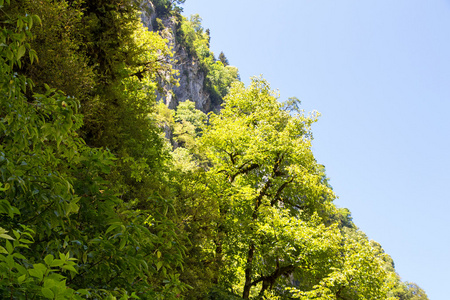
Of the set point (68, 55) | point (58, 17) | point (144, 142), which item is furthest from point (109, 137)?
point (58, 17)

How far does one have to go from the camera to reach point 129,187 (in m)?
8.27

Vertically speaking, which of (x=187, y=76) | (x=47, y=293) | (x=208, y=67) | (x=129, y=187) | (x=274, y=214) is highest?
(x=208, y=67)

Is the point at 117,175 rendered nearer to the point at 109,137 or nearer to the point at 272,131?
the point at 109,137

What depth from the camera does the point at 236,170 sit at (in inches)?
559

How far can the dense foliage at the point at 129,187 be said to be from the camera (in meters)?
2.54

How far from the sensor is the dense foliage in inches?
100.0

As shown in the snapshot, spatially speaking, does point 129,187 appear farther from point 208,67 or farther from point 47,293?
point 208,67

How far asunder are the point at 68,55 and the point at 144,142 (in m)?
3.63

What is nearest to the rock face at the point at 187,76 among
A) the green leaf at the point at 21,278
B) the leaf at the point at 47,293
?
the green leaf at the point at 21,278

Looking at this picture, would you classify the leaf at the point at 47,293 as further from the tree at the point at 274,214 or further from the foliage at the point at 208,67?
the foliage at the point at 208,67

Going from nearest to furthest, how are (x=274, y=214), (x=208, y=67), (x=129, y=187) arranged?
(x=129, y=187) → (x=274, y=214) → (x=208, y=67)

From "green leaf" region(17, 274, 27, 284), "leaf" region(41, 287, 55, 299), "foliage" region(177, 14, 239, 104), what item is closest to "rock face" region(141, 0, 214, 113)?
"foliage" region(177, 14, 239, 104)

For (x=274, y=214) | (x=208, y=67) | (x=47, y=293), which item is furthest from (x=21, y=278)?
(x=208, y=67)

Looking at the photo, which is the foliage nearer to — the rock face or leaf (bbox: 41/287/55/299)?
the rock face
